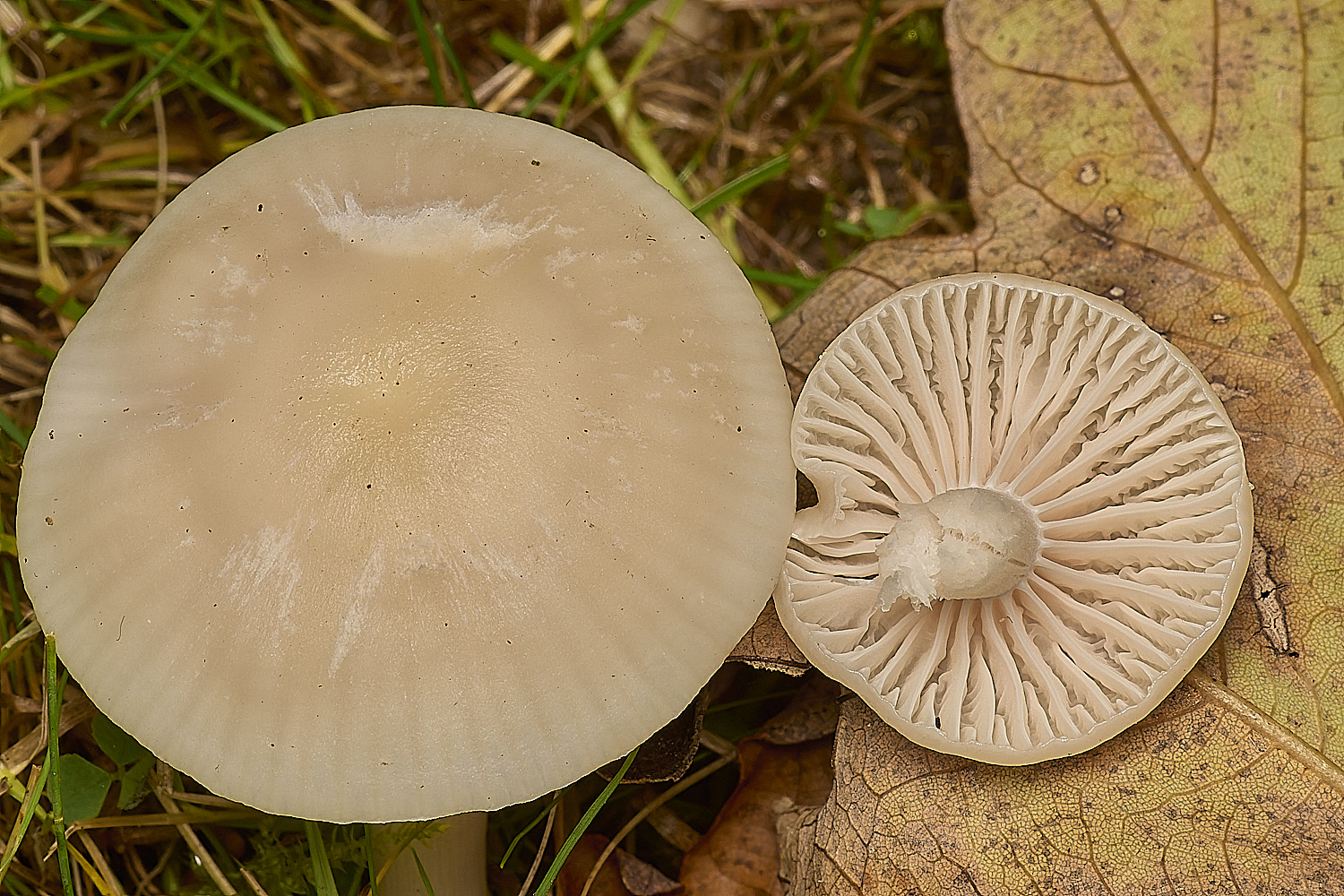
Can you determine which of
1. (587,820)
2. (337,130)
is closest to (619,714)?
(587,820)

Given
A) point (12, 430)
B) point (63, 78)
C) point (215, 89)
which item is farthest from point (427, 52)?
point (12, 430)

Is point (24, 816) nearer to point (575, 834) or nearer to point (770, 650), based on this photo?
point (575, 834)

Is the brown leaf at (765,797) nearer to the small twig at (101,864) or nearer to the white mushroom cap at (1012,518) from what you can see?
the white mushroom cap at (1012,518)

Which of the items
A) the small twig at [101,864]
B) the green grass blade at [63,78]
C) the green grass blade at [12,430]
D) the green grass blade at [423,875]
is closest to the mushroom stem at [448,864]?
the green grass blade at [423,875]

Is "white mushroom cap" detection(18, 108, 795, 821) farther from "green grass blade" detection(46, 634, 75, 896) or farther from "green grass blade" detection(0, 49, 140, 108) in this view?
"green grass blade" detection(0, 49, 140, 108)

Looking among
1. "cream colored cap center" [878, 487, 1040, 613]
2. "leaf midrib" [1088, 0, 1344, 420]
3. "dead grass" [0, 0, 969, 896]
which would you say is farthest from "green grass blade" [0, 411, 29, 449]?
"leaf midrib" [1088, 0, 1344, 420]

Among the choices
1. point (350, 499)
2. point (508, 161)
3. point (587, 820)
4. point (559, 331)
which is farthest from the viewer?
point (587, 820)

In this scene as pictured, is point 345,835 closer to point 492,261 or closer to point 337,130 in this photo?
point 492,261
